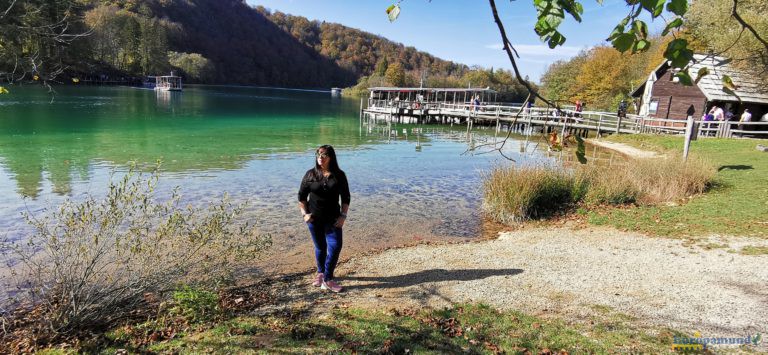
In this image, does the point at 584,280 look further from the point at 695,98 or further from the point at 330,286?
the point at 695,98

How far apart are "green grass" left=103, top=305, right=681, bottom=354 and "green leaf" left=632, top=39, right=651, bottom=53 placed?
355 centimetres

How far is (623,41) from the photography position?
5.03 feet

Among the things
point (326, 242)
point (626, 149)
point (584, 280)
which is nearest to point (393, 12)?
point (326, 242)

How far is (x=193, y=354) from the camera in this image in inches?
173

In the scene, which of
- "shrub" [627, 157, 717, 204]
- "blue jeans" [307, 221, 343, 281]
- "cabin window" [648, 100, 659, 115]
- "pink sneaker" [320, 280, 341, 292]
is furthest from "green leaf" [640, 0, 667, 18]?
"cabin window" [648, 100, 659, 115]

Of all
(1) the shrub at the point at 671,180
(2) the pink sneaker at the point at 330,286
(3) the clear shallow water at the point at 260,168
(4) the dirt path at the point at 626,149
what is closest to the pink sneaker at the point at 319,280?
(2) the pink sneaker at the point at 330,286

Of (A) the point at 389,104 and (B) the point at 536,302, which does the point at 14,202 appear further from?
(A) the point at 389,104

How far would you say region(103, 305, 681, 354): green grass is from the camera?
14.7ft

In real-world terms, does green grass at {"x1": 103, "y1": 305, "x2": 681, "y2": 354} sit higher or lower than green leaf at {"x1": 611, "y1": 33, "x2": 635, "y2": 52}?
lower

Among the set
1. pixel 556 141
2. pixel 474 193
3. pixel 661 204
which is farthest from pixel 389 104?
pixel 556 141

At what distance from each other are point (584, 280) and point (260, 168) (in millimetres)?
15076

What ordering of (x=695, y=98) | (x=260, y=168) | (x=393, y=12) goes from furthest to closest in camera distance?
(x=695, y=98) → (x=260, y=168) → (x=393, y=12)

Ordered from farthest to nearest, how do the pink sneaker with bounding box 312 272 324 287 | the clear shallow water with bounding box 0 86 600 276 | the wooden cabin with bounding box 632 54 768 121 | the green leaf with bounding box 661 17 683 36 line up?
the wooden cabin with bounding box 632 54 768 121, the clear shallow water with bounding box 0 86 600 276, the pink sneaker with bounding box 312 272 324 287, the green leaf with bounding box 661 17 683 36

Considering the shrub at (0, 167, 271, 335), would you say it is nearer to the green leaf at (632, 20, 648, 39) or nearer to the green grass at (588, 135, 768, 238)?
the green leaf at (632, 20, 648, 39)
